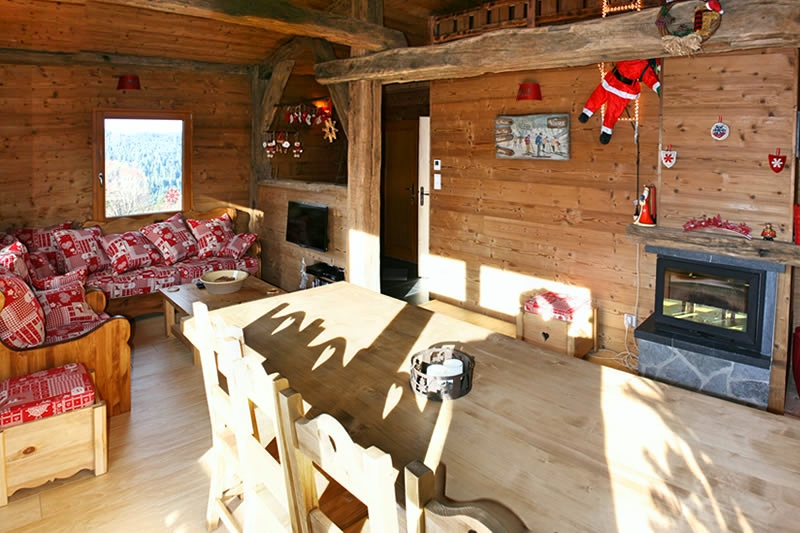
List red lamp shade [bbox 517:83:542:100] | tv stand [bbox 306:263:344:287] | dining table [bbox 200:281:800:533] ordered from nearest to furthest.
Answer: dining table [bbox 200:281:800:533]
red lamp shade [bbox 517:83:542:100]
tv stand [bbox 306:263:344:287]

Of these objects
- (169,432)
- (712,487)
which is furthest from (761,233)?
(169,432)

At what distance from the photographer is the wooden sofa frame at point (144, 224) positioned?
5.74 meters

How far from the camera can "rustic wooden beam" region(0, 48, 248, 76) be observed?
545 cm

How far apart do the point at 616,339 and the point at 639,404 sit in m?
3.13

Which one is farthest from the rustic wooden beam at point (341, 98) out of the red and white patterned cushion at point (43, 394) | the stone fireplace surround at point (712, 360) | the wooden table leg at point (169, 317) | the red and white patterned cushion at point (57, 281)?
the red and white patterned cushion at point (43, 394)

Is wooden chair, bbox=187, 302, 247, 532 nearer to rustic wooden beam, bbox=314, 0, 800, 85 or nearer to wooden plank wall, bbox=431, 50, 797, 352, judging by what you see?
rustic wooden beam, bbox=314, 0, 800, 85

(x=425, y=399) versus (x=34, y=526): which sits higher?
(x=425, y=399)

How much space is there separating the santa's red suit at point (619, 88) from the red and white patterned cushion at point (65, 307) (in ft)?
13.0

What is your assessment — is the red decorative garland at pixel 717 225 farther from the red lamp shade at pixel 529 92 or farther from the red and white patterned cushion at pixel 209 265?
the red and white patterned cushion at pixel 209 265

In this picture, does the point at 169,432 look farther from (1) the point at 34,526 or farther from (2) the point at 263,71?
(2) the point at 263,71

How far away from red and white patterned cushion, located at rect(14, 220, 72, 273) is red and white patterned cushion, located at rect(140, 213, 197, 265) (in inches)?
33.2

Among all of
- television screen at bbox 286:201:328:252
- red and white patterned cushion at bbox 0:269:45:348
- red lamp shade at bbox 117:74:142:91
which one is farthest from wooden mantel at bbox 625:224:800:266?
red lamp shade at bbox 117:74:142:91

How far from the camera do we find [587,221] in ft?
16.0

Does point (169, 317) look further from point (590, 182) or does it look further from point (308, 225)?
point (590, 182)
